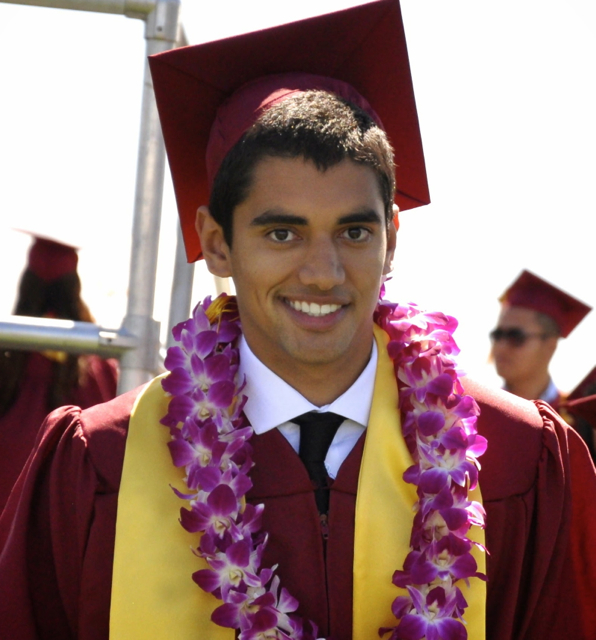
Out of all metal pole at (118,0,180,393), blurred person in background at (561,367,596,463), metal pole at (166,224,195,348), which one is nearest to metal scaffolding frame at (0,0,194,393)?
metal pole at (118,0,180,393)

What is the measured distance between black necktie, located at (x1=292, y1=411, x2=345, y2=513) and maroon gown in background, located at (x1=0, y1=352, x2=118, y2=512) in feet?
6.45

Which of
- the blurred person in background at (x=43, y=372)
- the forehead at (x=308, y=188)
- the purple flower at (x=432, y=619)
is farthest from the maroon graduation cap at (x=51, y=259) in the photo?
the purple flower at (x=432, y=619)

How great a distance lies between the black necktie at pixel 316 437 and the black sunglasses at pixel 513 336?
12.0 feet

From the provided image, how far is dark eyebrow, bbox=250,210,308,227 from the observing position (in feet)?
8.11

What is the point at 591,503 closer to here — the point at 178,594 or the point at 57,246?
the point at 178,594

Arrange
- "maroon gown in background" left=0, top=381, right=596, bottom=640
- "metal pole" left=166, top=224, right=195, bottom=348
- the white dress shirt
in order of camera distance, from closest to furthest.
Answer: "maroon gown in background" left=0, top=381, right=596, bottom=640 → the white dress shirt → "metal pole" left=166, top=224, right=195, bottom=348

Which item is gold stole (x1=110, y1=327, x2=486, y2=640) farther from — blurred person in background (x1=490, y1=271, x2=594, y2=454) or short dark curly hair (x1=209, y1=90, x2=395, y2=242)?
blurred person in background (x1=490, y1=271, x2=594, y2=454)

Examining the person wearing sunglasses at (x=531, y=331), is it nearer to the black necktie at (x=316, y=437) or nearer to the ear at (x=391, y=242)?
the ear at (x=391, y=242)

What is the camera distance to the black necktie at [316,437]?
2.55 m

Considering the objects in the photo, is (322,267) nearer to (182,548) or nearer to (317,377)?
(317,377)

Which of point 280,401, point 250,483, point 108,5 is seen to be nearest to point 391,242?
point 280,401

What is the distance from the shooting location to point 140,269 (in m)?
2.96

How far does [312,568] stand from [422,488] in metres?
0.31

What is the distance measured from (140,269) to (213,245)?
30 cm
